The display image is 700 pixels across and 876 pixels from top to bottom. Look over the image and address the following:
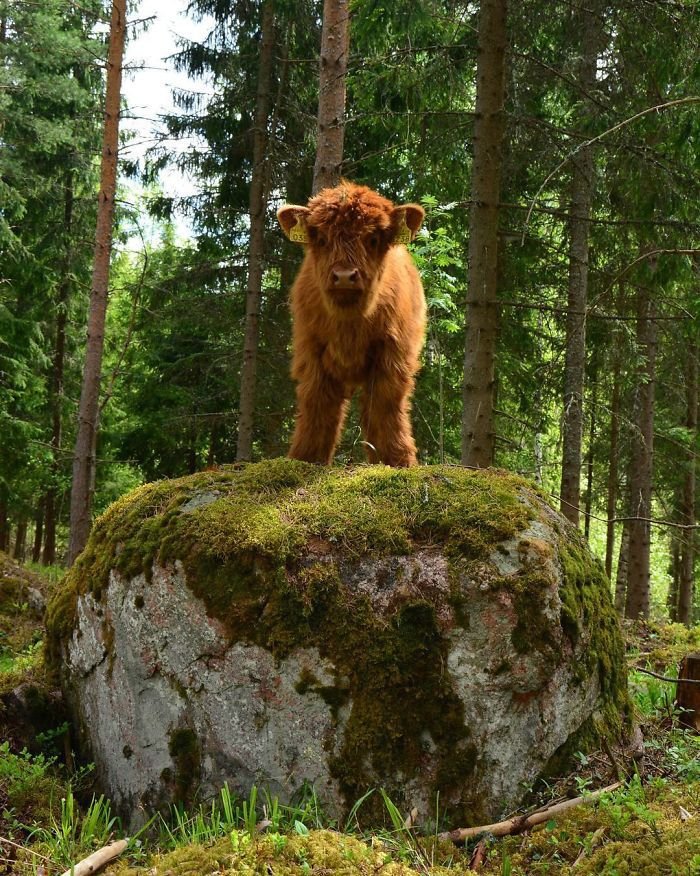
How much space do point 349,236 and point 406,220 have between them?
0.48 m

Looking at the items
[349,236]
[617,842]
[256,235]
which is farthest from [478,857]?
[256,235]

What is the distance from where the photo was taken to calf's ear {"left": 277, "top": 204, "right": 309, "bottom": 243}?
4711 millimetres

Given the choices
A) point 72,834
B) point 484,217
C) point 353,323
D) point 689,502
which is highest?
point 484,217

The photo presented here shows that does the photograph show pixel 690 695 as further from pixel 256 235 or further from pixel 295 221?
pixel 256 235

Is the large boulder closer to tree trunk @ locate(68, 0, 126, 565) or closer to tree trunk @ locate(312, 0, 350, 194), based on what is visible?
tree trunk @ locate(312, 0, 350, 194)

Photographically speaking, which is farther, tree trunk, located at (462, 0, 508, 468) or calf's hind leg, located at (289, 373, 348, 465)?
tree trunk, located at (462, 0, 508, 468)

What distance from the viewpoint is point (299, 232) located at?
477 cm

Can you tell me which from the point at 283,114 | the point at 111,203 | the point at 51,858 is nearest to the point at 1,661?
A: the point at 51,858

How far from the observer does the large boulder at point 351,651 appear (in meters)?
3.41

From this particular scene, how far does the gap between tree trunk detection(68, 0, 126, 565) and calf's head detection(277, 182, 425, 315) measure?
750 centimetres

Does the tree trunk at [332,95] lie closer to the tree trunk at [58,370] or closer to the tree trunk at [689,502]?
the tree trunk at [58,370]

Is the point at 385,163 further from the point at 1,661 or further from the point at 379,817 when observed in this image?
the point at 379,817

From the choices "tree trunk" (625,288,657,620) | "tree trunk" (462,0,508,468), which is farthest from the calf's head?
"tree trunk" (625,288,657,620)

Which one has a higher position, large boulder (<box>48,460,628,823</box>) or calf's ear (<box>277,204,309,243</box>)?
calf's ear (<box>277,204,309,243</box>)
